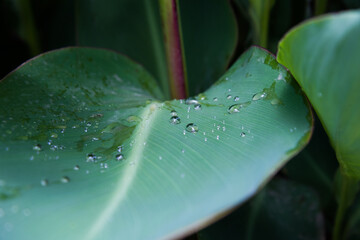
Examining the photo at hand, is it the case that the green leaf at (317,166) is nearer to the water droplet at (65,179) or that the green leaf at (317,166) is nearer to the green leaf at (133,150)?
the green leaf at (133,150)

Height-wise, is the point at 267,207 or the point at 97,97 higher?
the point at 97,97

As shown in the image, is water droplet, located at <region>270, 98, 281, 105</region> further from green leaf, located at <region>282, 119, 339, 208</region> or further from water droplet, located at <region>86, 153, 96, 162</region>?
green leaf, located at <region>282, 119, 339, 208</region>

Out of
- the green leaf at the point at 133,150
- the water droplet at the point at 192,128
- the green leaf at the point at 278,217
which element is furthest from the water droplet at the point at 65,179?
the green leaf at the point at 278,217

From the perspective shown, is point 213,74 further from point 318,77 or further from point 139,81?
point 318,77

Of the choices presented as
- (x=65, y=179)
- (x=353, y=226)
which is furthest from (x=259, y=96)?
(x=353, y=226)

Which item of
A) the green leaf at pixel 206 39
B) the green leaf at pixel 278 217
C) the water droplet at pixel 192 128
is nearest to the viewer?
the water droplet at pixel 192 128

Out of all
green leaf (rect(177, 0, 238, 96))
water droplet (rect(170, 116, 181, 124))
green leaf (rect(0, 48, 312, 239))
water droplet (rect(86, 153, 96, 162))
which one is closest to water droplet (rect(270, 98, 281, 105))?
green leaf (rect(0, 48, 312, 239))

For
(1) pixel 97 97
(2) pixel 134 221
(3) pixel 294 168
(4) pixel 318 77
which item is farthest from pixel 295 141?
(3) pixel 294 168
